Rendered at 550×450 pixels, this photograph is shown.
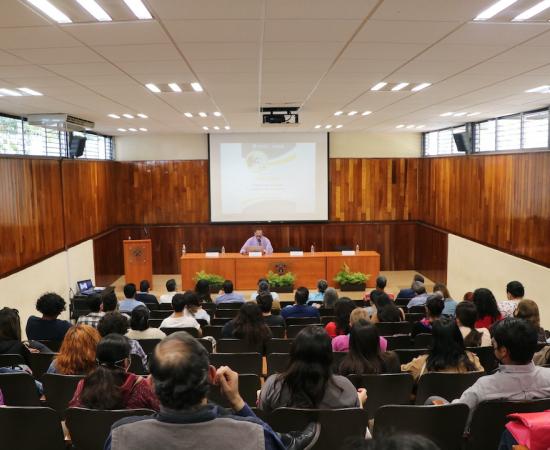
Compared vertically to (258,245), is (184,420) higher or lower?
higher

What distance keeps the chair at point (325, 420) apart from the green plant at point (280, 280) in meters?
9.03

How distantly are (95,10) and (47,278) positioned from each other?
7.01m

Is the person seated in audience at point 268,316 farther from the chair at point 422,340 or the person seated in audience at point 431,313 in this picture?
the chair at point 422,340

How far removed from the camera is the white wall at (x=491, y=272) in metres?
8.06

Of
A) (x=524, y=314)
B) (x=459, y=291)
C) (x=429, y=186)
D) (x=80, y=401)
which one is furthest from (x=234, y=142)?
(x=80, y=401)

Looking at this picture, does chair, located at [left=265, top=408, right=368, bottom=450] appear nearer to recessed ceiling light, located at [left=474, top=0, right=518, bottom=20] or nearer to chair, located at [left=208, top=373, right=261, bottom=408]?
chair, located at [left=208, top=373, right=261, bottom=408]

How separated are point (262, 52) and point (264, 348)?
2834 mm

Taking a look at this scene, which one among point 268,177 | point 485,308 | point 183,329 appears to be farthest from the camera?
point 268,177

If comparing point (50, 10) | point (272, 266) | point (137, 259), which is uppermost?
point (50, 10)

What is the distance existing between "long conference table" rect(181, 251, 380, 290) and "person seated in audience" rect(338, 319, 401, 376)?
8432 millimetres

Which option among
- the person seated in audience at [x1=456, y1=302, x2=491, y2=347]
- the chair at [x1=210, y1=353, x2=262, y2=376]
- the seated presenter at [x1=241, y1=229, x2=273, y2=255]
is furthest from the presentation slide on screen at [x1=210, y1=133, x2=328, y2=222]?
the chair at [x1=210, y1=353, x2=262, y2=376]

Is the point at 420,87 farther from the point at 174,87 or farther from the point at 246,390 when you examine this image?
the point at 246,390

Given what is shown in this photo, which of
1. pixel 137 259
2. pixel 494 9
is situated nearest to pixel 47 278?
pixel 137 259

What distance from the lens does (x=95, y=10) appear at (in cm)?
318
